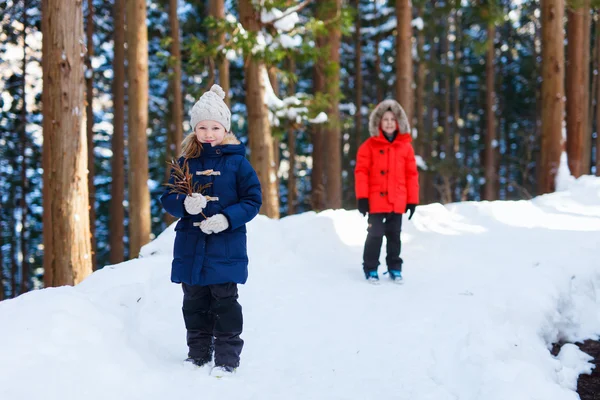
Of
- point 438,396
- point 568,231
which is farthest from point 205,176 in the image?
point 568,231

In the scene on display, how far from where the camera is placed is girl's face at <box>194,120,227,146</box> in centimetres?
371

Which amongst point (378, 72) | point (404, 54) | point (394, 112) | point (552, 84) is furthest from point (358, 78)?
point (394, 112)

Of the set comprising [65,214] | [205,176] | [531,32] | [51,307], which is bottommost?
[51,307]

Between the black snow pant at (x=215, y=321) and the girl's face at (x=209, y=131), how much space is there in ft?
3.17

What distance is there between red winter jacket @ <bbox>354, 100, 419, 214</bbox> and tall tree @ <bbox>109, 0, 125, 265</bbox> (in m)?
10.3

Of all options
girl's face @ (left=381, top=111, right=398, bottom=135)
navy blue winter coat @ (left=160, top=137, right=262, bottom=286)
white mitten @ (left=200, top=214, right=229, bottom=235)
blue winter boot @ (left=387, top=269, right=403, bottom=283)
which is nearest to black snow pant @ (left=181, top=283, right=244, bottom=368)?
navy blue winter coat @ (left=160, top=137, right=262, bottom=286)

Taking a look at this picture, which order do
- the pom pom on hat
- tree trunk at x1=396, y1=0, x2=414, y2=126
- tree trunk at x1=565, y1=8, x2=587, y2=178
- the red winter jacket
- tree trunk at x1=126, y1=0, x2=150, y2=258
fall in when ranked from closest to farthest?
the pom pom on hat < the red winter jacket < tree trunk at x1=126, y1=0, x2=150, y2=258 < tree trunk at x1=565, y1=8, x2=587, y2=178 < tree trunk at x1=396, y1=0, x2=414, y2=126

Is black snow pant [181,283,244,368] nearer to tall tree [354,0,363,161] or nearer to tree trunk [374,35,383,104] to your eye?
tall tree [354,0,363,161]

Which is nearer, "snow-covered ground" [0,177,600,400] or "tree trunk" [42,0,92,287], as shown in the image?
"snow-covered ground" [0,177,600,400]

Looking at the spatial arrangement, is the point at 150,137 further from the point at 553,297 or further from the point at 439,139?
the point at 553,297

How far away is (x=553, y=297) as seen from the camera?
5.29m

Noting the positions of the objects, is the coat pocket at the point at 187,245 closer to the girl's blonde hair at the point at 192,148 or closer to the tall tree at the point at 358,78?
the girl's blonde hair at the point at 192,148

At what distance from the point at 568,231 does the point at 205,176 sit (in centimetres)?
589

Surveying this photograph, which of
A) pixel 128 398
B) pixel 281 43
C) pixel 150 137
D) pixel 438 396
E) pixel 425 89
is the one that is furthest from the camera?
pixel 425 89
